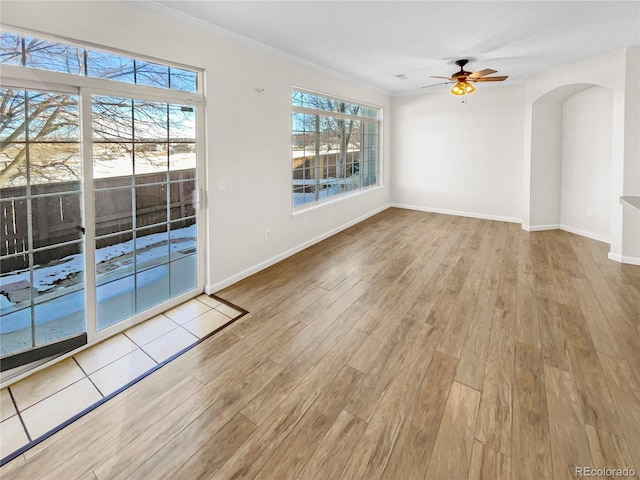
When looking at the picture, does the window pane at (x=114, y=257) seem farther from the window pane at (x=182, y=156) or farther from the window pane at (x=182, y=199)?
the window pane at (x=182, y=156)

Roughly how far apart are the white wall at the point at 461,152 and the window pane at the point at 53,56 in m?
6.52

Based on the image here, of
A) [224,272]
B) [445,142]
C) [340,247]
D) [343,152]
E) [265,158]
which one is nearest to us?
[224,272]

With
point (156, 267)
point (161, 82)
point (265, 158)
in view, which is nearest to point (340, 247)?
point (265, 158)

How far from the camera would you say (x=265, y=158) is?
13.5ft

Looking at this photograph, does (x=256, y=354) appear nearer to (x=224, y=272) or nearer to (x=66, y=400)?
(x=66, y=400)

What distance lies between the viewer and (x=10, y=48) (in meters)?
2.07

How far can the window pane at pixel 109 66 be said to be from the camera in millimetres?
2465

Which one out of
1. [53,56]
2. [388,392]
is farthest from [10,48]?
[388,392]

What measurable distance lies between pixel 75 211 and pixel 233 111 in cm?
183

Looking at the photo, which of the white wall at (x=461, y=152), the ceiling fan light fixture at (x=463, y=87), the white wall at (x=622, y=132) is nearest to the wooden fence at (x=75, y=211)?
the ceiling fan light fixture at (x=463, y=87)

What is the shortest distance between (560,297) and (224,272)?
3.53 metres

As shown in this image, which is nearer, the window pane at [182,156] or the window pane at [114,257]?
the window pane at [114,257]
